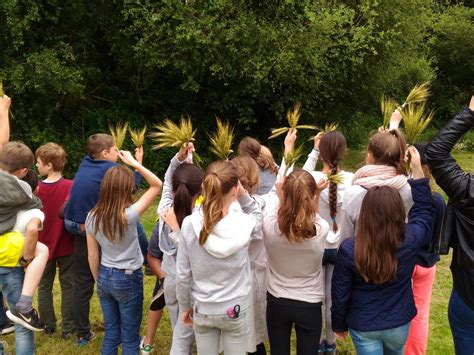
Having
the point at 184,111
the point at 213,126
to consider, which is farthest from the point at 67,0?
the point at 213,126

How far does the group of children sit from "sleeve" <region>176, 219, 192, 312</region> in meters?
0.01

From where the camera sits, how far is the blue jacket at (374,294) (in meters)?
2.91

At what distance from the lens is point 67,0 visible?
450 inches

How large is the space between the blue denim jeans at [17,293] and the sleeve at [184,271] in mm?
1393

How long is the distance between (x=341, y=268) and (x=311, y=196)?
0.47m

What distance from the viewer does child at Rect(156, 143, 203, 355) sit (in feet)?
11.1

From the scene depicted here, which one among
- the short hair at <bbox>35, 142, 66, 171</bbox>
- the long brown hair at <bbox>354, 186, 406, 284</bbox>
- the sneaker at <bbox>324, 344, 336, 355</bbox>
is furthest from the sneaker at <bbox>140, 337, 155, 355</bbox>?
the long brown hair at <bbox>354, 186, 406, 284</bbox>

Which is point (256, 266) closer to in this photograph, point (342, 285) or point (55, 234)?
point (342, 285)

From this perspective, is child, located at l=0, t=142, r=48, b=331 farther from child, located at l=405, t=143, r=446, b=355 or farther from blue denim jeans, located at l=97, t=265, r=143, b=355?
child, located at l=405, t=143, r=446, b=355

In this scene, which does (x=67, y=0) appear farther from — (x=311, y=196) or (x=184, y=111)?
(x=311, y=196)

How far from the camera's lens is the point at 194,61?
36.2 feet

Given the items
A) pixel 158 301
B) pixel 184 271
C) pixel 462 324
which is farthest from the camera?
pixel 158 301

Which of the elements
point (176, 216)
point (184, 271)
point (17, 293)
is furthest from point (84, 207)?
point (184, 271)

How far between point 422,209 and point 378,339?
→ 859mm
